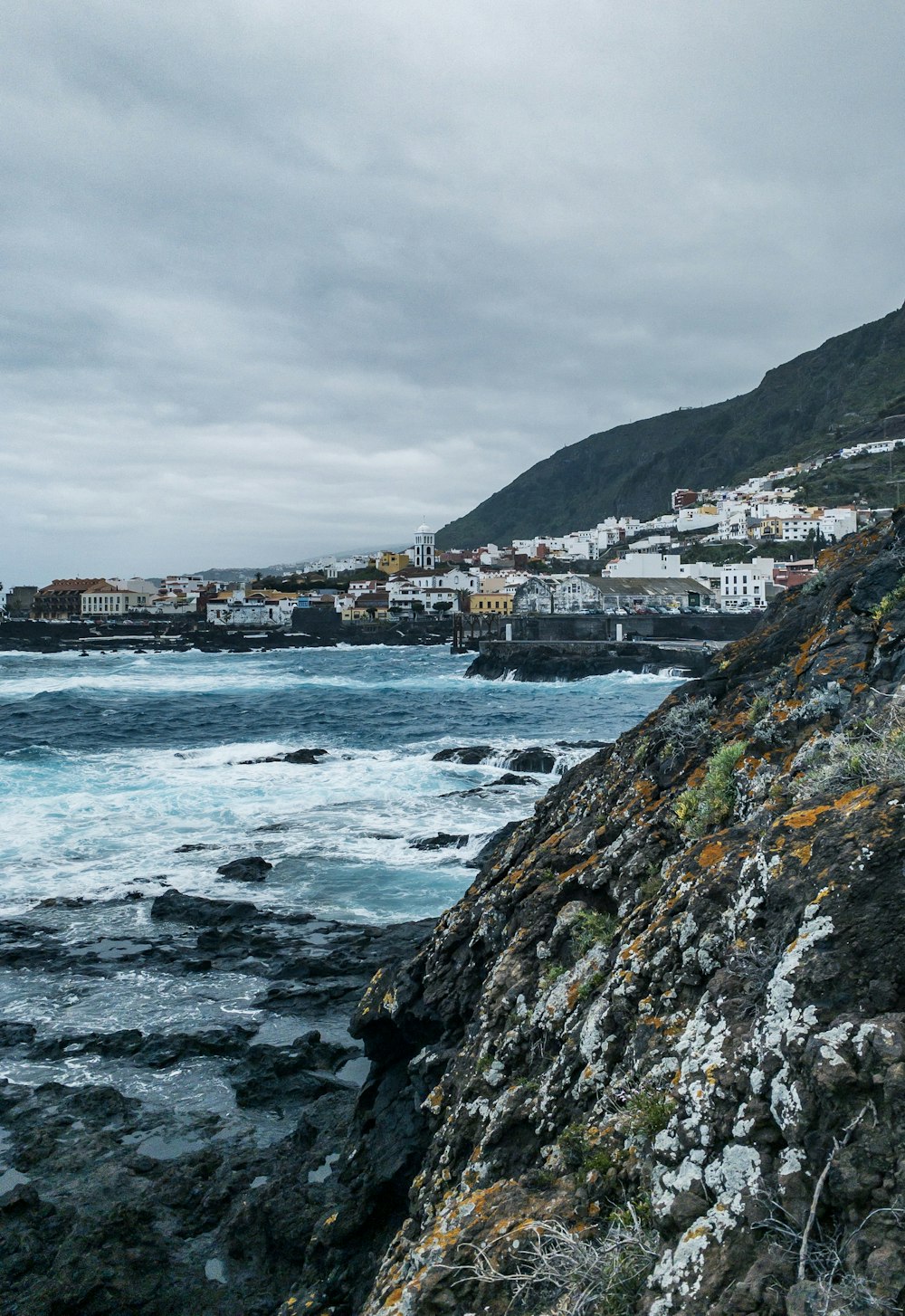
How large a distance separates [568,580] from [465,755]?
7130 cm

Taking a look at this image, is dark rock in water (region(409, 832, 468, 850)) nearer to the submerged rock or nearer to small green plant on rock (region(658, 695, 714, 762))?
the submerged rock

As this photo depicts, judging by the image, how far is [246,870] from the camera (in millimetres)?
17016

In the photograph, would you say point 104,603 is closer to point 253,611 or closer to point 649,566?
point 253,611

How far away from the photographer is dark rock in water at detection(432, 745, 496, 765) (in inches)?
1103

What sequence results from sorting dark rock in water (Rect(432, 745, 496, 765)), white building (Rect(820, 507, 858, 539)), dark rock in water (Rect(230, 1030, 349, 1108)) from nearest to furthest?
dark rock in water (Rect(230, 1030, 349, 1108))
dark rock in water (Rect(432, 745, 496, 765))
white building (Rect(820, 507, 858, 539))

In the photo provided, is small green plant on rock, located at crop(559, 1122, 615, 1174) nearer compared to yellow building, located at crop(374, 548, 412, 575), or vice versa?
small green plant on rock, located at crop(559, 1122, 615, 1174)

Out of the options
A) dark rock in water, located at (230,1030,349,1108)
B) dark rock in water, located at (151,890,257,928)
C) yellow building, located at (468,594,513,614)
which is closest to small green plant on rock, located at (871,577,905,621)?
dark rock in water, located at (230,1030,349,1108)

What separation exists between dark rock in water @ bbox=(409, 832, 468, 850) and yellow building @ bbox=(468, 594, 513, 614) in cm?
8428

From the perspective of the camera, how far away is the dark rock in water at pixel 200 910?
14578mm

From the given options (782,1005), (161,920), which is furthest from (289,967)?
(782,1005)

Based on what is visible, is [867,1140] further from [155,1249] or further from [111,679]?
[111,679]

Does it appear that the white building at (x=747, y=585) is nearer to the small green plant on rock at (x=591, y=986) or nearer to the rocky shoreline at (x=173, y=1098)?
the rocky shoreline at (x=173, y=1098)

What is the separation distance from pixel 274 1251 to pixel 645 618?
7095cm

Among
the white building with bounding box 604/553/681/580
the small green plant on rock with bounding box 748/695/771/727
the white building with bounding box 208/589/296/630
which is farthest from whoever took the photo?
the white building with bounding box 208/589/296/630
